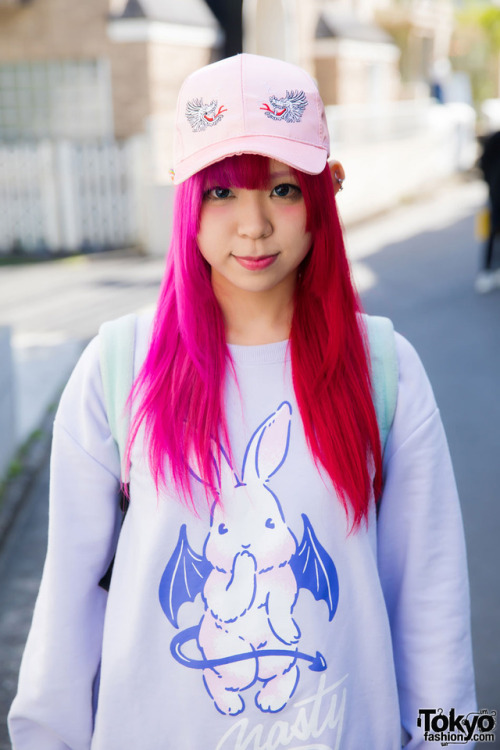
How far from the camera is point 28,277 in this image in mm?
10969

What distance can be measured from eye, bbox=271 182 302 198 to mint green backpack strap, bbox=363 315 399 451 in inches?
11.4

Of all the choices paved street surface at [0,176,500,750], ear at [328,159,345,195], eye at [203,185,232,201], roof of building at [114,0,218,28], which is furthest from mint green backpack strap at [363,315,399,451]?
roof of building at [114,0,218,28]

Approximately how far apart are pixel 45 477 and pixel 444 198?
579 inches

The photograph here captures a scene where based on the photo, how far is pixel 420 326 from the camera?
7957 mm

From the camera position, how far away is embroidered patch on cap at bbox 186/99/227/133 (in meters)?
1.49

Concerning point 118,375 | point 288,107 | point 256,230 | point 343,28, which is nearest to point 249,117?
point 288,107

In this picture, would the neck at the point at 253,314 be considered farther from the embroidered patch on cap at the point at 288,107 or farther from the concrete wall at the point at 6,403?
the concrete wall at the point at 6,403

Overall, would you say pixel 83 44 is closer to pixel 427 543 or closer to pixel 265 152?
pixel 265 152

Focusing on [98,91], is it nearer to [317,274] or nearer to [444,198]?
[444,198]

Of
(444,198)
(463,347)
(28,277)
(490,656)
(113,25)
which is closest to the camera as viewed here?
(490,656)

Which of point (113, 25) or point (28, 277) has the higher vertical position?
point (113, 25)

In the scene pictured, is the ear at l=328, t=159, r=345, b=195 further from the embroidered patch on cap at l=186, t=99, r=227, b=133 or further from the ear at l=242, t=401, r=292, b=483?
the ear at l=242, t=401, r=292, b=483

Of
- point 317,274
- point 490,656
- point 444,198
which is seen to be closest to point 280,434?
point 317,274

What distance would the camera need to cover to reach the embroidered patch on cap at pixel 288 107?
58.6 inches
